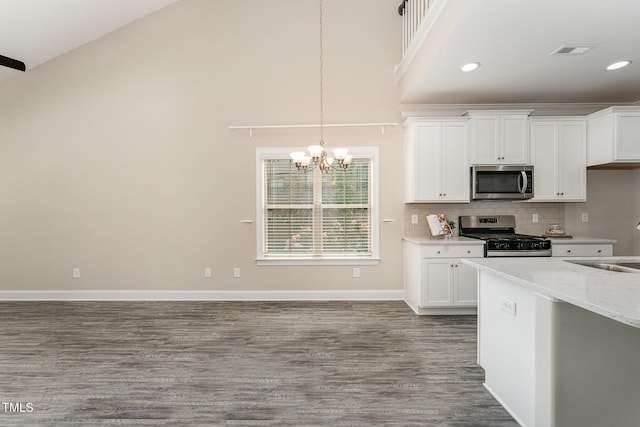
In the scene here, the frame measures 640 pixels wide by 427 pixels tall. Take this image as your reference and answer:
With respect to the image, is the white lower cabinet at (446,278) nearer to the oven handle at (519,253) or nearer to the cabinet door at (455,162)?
the oven handle at (519,253)

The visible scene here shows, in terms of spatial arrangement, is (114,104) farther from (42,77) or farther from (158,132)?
(42,77)

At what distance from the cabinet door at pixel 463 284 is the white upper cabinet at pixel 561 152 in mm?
1525

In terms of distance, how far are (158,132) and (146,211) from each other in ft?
3.77

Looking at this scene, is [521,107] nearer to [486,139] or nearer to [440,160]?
[486,139]

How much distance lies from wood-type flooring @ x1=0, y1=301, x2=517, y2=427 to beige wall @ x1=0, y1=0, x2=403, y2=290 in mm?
764

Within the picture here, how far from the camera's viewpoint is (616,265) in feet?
7.04

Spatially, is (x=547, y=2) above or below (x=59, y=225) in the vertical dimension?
above

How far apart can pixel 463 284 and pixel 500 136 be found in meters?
1.93

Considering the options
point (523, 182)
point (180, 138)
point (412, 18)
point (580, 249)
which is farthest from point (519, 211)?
point (180, 138)

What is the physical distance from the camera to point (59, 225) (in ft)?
16.1

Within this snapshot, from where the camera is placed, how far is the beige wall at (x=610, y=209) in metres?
4.66

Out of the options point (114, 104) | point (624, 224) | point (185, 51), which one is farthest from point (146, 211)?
point (624, 224)

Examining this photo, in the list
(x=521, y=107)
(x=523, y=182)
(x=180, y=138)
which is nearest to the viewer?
(x=523, y=182)

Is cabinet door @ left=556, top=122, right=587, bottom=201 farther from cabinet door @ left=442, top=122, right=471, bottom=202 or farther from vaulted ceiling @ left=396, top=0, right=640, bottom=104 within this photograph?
cabinet door @ left=442, top=122, right=471, bottom=202
